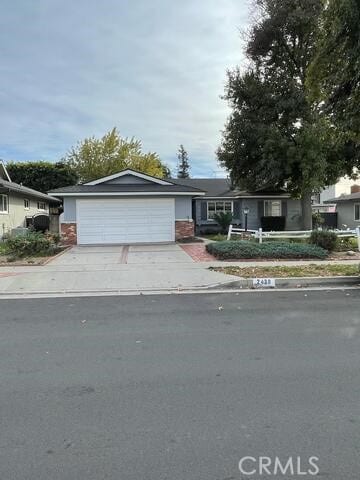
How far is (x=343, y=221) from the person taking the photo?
34.6 metres

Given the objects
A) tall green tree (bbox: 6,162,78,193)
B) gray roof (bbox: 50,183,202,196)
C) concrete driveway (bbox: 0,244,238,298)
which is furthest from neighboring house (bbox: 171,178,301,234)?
tall green tree (bbox: 6,162,78,193)

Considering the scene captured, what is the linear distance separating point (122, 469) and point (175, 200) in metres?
19.3

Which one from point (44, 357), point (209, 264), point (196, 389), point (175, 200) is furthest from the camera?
point (175, 200)

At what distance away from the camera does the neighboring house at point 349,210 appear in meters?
32.5

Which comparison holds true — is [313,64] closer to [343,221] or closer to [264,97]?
[264,97]

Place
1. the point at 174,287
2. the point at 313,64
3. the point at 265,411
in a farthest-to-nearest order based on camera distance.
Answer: the point at 313,64 < the point at 174,287 < the point at 265,411

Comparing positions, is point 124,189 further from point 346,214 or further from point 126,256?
point 346,214

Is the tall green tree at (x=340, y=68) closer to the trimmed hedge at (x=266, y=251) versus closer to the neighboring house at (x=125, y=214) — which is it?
the trimmed hedge at (x=266, y=251)

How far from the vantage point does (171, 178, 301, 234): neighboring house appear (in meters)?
31.6

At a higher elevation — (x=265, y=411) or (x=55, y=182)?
(x=55, y=182)

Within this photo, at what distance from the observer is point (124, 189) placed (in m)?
21.5

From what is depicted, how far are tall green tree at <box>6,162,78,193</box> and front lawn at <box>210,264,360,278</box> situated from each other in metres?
35.5

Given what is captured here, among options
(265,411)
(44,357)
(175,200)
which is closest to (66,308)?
(44,357)

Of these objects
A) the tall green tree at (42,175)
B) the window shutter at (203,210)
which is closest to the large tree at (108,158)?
the tall green tree at (42,175)
